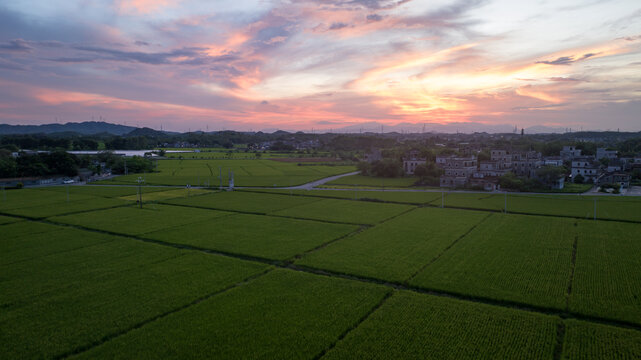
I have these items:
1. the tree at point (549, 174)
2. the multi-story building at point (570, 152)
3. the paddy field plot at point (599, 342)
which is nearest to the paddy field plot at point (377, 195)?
the tree at point (549, 174)

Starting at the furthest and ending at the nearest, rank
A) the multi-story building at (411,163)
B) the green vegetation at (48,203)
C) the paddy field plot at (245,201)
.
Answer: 1. the multi-story building at (411,163)
2. the paddy field plot at (245,201)
3. the green vegetation at (48,203)

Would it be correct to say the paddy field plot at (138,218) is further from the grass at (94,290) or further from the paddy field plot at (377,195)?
the paddy field plot at (377,195)

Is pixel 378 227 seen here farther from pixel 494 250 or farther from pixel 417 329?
pixel 417 329

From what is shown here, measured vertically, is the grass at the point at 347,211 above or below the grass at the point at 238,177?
below

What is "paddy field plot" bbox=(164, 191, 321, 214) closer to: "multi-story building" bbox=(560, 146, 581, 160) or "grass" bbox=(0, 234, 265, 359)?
"grass" bbox=(0, 234, 265, 359)

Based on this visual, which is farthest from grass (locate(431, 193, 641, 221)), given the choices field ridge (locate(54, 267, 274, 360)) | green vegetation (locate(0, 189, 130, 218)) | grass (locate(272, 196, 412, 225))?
green vegetation (locate(0, 189, 130, 218))

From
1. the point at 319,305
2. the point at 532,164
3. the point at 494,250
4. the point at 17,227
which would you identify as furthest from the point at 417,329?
the point at 532,164
